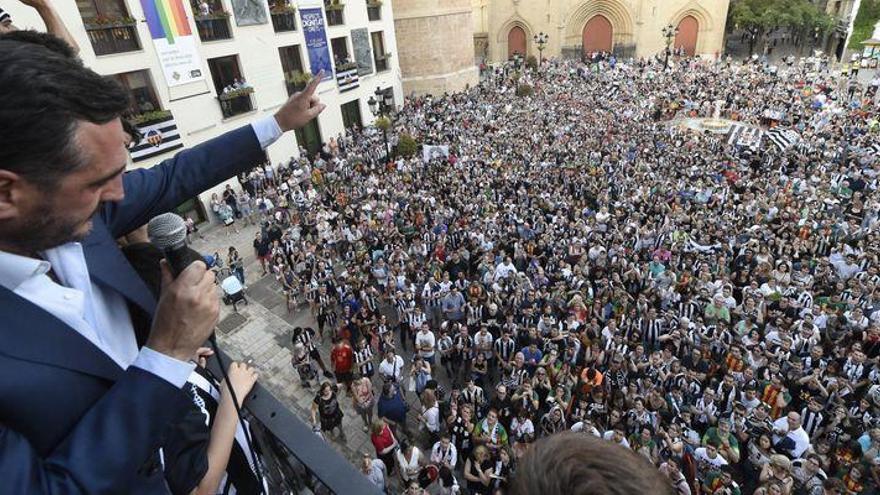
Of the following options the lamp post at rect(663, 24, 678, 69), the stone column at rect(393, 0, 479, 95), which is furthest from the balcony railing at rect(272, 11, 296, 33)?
the lamp post at rect(663, 24, 678, 69)

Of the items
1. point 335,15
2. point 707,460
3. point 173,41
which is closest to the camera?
point 707,460

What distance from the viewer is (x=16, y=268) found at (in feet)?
3.88

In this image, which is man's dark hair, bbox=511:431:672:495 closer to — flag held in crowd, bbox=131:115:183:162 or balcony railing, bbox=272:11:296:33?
flag held in crowd, bbox=131:115:183:162

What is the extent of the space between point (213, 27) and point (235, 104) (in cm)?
300

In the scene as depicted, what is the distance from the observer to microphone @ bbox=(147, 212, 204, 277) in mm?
1488

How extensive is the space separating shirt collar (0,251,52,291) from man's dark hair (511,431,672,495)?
128 cm

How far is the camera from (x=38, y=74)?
1113mm

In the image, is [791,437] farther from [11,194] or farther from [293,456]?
[11,194]

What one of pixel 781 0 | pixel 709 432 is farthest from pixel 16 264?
pixel 781 0

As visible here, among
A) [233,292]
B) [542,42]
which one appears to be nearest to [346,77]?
[233,292]

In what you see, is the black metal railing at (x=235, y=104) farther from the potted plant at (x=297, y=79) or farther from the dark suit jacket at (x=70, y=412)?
the dark suit jacket at (x=70, y=412)

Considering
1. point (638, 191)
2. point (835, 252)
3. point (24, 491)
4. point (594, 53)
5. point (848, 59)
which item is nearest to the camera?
point (24, 491)

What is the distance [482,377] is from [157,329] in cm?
885

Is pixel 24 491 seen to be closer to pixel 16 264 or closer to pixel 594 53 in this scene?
pixel 16 264
